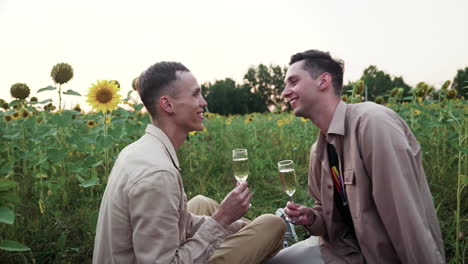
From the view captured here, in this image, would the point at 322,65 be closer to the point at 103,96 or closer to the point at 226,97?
the point at 103,96

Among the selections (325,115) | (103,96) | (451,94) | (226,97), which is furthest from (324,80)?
(226,97)

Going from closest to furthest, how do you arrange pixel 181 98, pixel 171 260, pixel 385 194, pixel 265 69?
pixel 171 260 < pixel 385 194 < pixel 181 98 < pixel 265 69

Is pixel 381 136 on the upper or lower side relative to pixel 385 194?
upper

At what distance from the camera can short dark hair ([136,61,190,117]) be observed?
79.1 inches

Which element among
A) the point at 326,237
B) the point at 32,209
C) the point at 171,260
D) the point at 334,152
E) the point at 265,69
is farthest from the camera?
the point at 265,69

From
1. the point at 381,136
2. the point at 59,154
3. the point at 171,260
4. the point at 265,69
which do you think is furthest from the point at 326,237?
the point at 265,69

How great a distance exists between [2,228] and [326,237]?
2.40m

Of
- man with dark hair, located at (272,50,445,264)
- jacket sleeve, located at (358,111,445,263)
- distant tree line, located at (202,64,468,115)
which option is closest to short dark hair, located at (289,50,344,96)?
man with dark hair, located at (272,50,445,264)

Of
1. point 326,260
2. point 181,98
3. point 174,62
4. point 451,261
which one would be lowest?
point 451,261

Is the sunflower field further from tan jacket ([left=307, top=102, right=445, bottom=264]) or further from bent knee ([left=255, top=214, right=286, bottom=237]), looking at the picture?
bent knee ([left=255, top=214, right=286, bottom=237])

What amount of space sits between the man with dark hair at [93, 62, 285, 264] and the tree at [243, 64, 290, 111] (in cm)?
5475

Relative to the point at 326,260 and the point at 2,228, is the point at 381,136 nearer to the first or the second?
the point at 326,260

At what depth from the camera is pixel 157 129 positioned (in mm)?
1928

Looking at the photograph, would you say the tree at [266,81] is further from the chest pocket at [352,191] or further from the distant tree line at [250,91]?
the chest pocket at [352,191]
